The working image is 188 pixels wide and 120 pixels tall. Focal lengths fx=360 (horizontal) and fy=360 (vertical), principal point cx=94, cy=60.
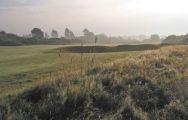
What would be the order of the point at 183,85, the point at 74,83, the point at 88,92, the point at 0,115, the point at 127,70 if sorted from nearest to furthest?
1. the point at 0,115
2. the point at 88,92
3. the point at 74,83
4. the point at 183,85
5. the point at 127,70

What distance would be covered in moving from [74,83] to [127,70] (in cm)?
369

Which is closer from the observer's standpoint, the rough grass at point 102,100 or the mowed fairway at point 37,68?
the rough grass at point 102,100

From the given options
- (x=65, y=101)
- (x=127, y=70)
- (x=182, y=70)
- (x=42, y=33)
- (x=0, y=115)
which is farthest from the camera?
(x=42, y=33)

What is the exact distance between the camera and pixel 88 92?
9.39 metres

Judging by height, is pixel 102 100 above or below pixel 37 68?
above

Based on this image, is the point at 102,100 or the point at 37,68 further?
the point at 37,68

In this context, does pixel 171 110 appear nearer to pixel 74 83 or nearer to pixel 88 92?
pixel 88 92

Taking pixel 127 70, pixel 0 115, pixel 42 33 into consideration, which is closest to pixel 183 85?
pixel 127 70

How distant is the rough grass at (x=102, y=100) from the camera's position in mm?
8070

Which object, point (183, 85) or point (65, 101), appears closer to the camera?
point (65, 101)

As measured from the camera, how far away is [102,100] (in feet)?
30.3

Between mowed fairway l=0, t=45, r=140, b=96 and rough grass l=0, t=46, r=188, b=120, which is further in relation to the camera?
mowed fairway l=0, t=45, r=140, b=96

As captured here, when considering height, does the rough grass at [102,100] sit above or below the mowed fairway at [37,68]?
above

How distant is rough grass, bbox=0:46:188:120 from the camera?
8070mm
